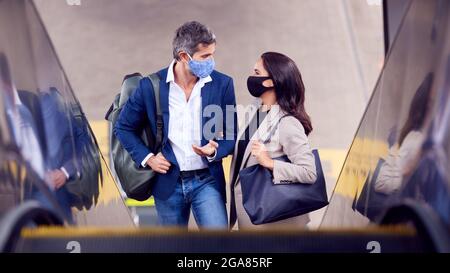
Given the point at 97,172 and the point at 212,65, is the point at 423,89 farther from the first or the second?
the point at 97,172

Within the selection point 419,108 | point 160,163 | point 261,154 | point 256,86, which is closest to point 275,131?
point 261,154

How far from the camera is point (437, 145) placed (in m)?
4.37

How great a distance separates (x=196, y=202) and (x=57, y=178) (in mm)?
671

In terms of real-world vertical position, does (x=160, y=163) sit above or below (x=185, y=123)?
below

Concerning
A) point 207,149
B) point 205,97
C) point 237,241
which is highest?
point 205,97

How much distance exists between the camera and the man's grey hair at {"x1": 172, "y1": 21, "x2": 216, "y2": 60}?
479cm

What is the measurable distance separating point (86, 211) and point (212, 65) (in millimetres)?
895

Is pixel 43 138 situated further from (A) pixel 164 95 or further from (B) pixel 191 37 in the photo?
(B) pixel 191 37

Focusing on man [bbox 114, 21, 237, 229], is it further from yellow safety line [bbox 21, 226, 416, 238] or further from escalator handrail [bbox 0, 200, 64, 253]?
escalator handrail [bbox 0, 200, 64, 253]

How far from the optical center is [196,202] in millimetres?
4855

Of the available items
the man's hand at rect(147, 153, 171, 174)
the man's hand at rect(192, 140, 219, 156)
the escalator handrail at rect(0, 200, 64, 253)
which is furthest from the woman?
the escalator handrail at rect(0, 200, 64, 253)

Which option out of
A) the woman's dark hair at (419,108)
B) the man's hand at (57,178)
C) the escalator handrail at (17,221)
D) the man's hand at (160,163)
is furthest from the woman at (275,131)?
the escalator handrail at (17,221)
